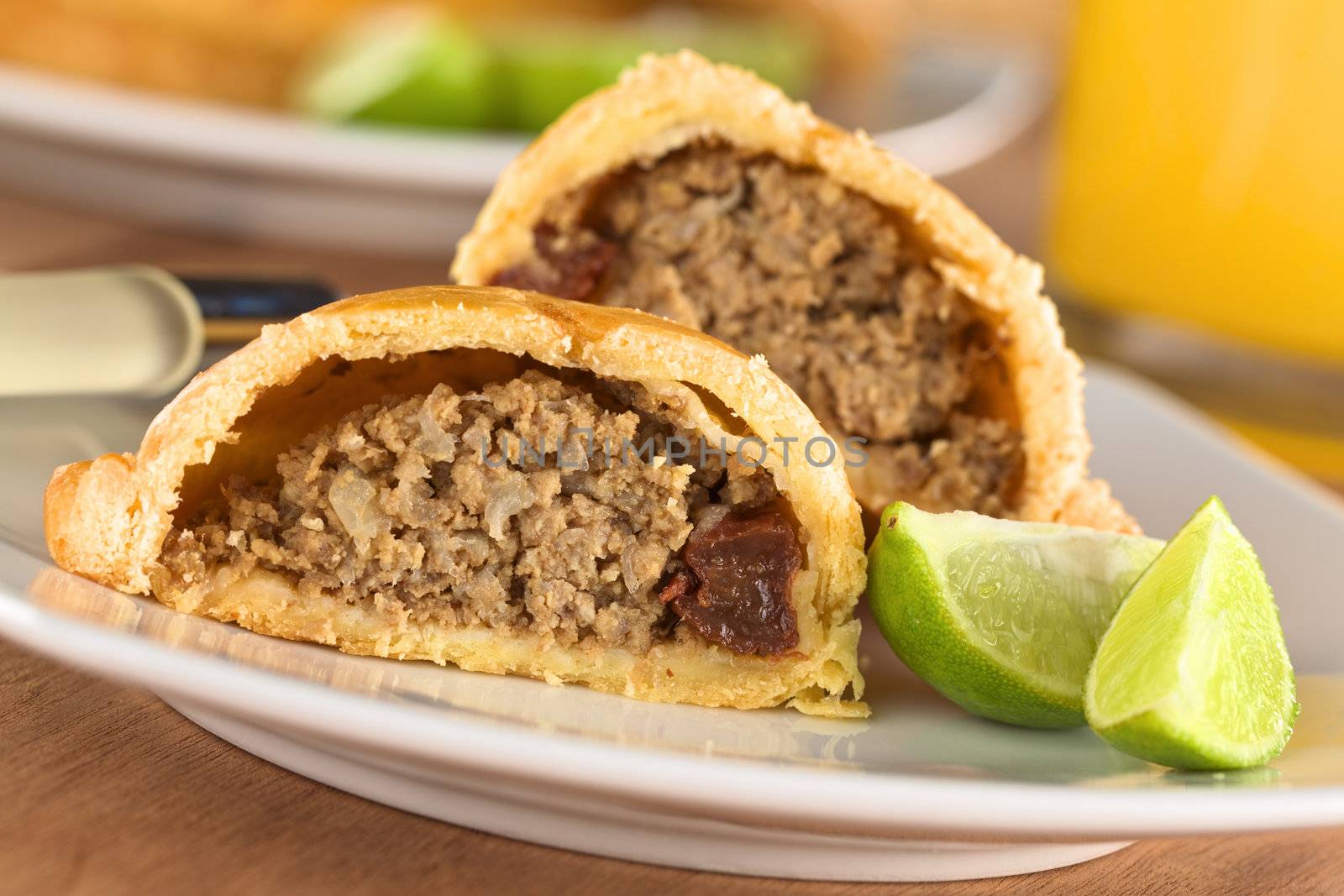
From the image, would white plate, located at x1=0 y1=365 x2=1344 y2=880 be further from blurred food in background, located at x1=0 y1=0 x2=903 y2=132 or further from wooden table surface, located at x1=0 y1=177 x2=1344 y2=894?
blurred food in background, located at x1=0 y1=0 x2=903 y2=132

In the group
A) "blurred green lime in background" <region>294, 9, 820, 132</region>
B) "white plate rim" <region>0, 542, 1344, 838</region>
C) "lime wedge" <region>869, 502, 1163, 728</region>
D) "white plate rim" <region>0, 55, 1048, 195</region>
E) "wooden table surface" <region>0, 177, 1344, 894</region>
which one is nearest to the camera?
"white plate rim" <region>0, 542, 1344, 838</region>

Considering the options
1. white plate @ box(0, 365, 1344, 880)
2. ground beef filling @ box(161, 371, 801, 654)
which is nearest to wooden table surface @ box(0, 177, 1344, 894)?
white plate @ box(0, 365, 1344, 880)

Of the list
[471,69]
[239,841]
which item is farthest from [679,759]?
[471,69]

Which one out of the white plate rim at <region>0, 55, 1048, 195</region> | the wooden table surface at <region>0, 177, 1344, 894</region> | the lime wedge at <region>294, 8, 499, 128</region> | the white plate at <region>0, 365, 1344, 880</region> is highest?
the lime wedge at <region>294, 8, 499, 128</region>

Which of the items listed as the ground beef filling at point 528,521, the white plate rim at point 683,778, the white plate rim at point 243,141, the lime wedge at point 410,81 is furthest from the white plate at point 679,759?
the lime wedge at point 410,81

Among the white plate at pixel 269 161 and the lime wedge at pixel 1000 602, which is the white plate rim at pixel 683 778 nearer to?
the lime wedge at pixel 1000 602

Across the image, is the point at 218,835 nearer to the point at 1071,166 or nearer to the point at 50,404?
the point at 50,404
